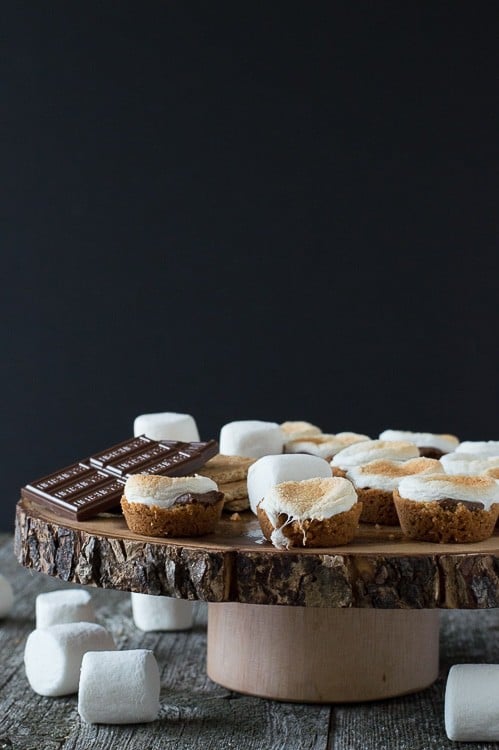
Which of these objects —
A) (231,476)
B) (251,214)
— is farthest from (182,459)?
(251,214)

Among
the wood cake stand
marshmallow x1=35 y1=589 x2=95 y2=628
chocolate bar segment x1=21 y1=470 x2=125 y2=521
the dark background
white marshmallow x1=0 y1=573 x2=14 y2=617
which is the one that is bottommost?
white marshmallow x1=0 y1=573 x2=14 y2=617

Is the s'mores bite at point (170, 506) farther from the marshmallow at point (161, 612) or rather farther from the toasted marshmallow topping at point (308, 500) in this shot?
the marshmallow at point (161, 612)

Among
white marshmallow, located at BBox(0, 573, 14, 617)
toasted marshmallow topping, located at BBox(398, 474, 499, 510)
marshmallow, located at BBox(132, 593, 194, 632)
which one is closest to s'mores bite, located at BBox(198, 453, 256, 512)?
toasted marshmallow topping, located at BBox(398, 474, 499, 510)

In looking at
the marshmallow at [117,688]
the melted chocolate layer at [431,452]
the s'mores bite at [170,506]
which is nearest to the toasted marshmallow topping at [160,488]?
the s'mores bite at [170,506]

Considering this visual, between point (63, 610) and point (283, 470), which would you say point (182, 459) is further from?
point (63, 610)

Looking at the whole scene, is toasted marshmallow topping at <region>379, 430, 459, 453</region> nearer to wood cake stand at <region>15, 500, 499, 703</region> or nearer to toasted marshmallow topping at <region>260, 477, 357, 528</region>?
wood cake stand at <region>15, 500, 499, 703</region>

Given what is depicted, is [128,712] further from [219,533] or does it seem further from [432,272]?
[432,272]
